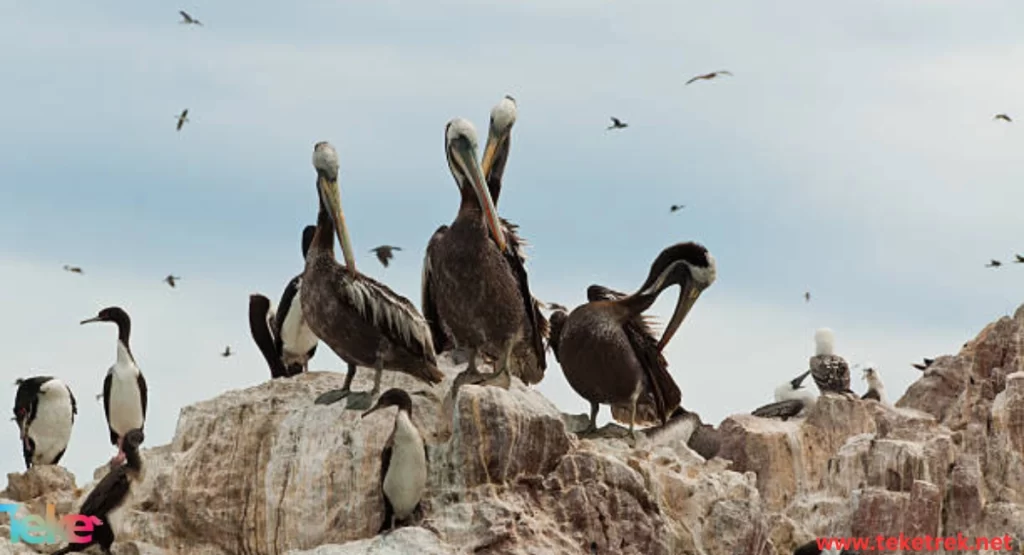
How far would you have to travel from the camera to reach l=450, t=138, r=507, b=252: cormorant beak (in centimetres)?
2266

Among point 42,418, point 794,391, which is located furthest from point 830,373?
point 42,418

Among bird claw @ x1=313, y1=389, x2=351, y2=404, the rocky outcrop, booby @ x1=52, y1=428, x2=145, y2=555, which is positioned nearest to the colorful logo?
booby @ x1=52, y1=428, x2=145, y2=555

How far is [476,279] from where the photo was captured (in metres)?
22.4

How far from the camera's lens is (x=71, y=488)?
25031mm

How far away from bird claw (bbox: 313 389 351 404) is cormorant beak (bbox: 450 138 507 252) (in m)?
2.30

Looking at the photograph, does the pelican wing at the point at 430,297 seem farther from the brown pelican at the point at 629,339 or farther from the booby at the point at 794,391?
the booby at the point at 794,391

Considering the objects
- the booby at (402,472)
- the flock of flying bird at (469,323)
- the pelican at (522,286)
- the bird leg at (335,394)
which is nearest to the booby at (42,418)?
the flock of flying bird at (469,323)

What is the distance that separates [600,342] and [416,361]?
105 inches

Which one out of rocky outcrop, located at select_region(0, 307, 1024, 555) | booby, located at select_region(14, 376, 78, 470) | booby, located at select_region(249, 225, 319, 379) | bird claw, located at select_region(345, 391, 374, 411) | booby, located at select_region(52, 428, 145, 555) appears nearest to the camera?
rocky outcrop, located at select_region(0, 307, 1024, 555)

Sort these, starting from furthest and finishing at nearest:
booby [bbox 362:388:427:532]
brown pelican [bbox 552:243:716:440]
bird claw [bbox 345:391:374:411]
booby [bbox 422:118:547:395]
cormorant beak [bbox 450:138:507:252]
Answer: brown pelican [bbox 552:243:716:440] → cormorant beak [bbox 450:138:507:252] → booby [bbox 422:118:547:395] → bird claw [bbox 345:391:374:411] → booby [bbox 362:388:427:532]

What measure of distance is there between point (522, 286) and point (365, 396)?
2.36 meters

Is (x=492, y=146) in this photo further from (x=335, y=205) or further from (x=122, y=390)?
(x=122, y=390)

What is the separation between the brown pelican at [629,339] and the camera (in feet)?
78.0

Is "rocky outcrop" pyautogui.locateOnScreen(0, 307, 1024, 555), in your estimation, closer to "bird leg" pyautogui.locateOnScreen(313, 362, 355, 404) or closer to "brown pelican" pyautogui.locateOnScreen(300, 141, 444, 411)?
"bird leg" pyautogui.locateOnScreen(313, 362, 355, 404)
